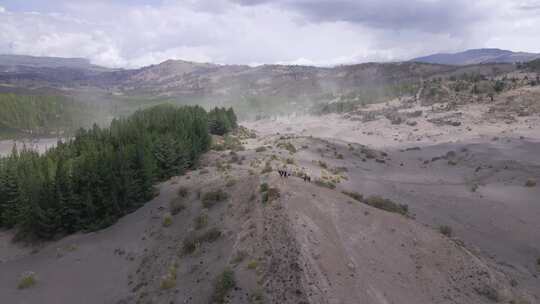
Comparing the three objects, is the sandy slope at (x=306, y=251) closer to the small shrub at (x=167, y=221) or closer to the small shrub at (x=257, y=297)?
the small shrub at (x=257, y=297)

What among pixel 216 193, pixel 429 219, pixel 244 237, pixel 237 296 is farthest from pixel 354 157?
pixel 237 296

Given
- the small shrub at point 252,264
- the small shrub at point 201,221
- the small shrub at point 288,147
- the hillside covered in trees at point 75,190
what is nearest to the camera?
the small shrub at point 252,264

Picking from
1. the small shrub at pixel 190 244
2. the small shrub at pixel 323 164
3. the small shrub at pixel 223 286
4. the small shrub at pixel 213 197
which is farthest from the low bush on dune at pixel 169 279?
the small shrub at pixel 323 164

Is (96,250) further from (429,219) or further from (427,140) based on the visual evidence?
(427,140)

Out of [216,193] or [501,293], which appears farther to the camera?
[216,193]

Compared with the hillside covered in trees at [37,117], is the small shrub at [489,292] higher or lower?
lower

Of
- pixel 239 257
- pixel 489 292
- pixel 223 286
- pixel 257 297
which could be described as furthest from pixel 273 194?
pixel 489 292
